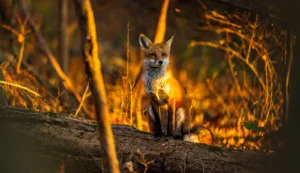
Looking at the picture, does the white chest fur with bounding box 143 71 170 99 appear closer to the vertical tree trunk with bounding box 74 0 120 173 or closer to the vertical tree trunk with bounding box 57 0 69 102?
the vertical tree trunk with bounding box 74 0 120 173

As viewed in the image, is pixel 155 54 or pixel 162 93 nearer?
pixel 162 93

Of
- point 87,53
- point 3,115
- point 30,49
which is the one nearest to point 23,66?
point 30,49

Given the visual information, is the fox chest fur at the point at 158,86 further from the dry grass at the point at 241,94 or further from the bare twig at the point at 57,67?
the bare twig at the point at 57,67

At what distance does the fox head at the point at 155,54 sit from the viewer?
7.52 meters

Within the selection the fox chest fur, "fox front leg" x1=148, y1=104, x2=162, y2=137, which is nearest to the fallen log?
"fox front leg" x1=148, y1=104, x2=162, y2=137

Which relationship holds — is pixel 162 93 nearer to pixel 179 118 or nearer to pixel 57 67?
pixel 179 118

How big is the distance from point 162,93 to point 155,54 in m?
0.65

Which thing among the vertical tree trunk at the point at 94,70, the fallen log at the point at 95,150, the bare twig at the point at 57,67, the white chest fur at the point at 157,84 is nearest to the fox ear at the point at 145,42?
the white chest fur at the point at 157,84

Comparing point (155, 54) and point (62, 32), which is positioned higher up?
point (62, 32)

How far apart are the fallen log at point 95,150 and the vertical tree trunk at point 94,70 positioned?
166 cm

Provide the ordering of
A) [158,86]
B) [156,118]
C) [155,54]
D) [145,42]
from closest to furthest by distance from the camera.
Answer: [156,118]
[158,86]
[155,54]
[145,42]

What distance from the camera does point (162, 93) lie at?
7367mm

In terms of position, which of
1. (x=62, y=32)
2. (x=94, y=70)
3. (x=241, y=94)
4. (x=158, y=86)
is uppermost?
(x=62, y=32)

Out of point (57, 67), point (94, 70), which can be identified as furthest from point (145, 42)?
point (94, 70)
